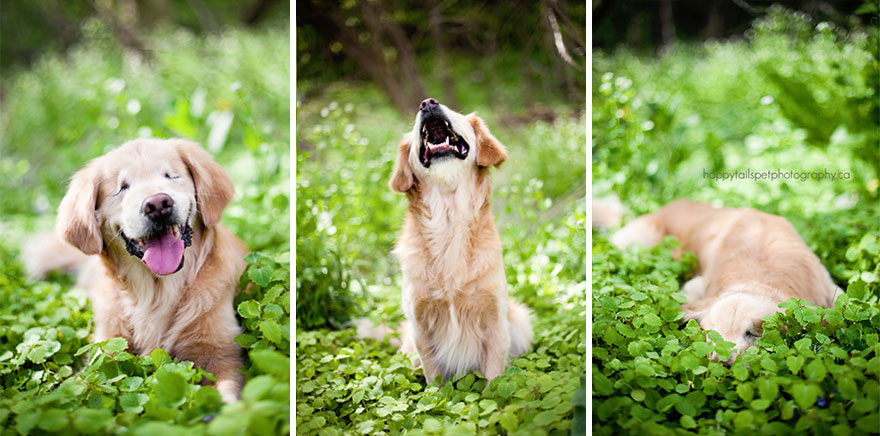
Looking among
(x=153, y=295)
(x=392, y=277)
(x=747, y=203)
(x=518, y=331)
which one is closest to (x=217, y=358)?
(x=153, y=295)

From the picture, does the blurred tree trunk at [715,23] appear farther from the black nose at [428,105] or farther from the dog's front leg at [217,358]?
the dog's front leg at [217,358]

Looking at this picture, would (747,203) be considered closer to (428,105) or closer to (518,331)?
(518,331)

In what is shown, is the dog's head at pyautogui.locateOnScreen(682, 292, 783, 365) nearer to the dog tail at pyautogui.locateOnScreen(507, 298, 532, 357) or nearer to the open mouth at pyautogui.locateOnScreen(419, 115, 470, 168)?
the dog tail at pyautogui.locateOnScreen(507, 298, 532, 357)

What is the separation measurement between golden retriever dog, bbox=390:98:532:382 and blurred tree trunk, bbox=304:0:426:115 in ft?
2.96

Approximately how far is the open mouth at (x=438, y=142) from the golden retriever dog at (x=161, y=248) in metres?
0.78

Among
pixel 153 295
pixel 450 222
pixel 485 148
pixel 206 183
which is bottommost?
pixel 153 295

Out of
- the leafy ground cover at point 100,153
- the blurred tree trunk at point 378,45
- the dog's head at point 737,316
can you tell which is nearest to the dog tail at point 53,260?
the leafy ground cover at point 100,153

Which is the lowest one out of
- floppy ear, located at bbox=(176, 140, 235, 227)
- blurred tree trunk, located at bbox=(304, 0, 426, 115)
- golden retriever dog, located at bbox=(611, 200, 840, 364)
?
golden retriever dog, located at bbox=(611, 200, 840, 364)

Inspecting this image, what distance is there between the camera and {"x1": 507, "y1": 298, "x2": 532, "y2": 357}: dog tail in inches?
97.5

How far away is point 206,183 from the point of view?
227cm

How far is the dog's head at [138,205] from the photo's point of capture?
207cm

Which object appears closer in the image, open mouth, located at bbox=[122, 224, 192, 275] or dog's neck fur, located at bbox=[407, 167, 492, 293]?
open mouth, located at bbox=[122, 224, 192, 275]

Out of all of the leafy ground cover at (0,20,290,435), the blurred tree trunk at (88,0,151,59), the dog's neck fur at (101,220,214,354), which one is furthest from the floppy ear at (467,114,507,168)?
the blurred tree trunk at (88,0,151,59)

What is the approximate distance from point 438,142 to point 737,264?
1.50 metres
